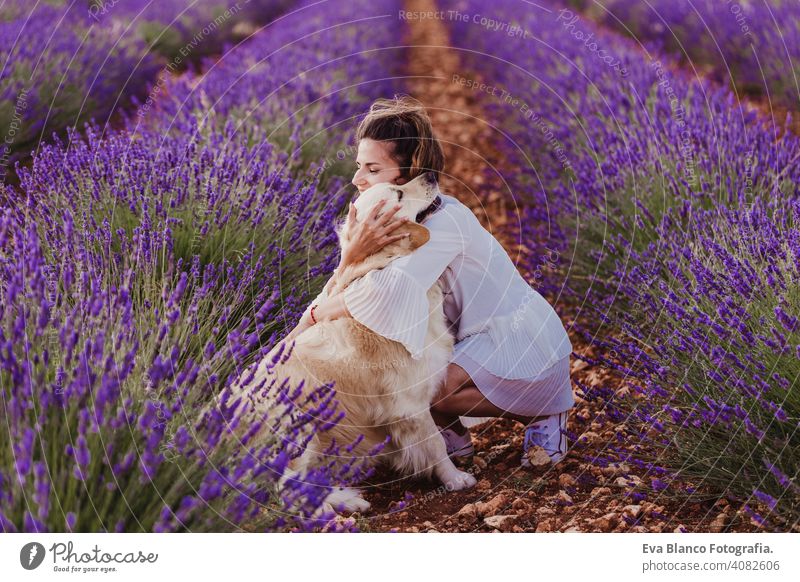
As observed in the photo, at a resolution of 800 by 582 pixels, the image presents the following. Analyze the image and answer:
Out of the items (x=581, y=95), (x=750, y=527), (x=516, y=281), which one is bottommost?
(x=750, y=527)

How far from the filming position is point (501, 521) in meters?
2.43

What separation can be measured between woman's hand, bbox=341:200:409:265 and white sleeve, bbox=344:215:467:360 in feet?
0.23

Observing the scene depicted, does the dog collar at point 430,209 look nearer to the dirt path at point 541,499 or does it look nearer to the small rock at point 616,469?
the dirt path at point 541,499

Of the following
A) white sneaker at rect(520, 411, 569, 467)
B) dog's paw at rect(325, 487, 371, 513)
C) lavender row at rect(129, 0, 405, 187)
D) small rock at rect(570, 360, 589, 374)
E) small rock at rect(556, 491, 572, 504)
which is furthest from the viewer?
lavender row at rect(129, 0, 405, 187)

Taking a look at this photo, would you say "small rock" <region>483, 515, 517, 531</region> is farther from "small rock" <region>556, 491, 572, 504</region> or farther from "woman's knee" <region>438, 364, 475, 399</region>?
"woman's knee" <region>438, 364, 475, 399</region>

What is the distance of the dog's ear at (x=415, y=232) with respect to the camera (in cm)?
238

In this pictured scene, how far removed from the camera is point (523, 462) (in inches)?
107

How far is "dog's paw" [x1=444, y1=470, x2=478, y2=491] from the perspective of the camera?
2.55 meters

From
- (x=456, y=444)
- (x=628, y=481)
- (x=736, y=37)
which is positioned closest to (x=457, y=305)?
(x=456, y=444)

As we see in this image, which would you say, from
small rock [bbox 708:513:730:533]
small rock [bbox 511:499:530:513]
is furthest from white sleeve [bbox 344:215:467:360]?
small rock [bbox 708:513:730:533]

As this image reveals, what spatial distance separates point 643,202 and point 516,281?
1269 millimetres

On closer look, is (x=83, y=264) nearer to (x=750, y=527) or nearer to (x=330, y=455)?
(x=330, y=455)

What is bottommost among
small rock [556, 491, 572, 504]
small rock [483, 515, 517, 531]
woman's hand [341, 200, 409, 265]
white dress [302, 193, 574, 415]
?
small rock [483, 515, 517, 531]
